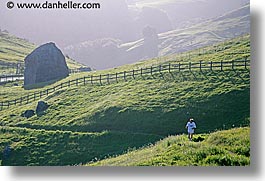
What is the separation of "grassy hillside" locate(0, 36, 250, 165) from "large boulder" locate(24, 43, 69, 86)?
22379mm

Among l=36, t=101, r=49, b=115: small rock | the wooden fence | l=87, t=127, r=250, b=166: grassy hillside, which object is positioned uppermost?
the wooden fence

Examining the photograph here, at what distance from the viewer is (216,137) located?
59.7 ft

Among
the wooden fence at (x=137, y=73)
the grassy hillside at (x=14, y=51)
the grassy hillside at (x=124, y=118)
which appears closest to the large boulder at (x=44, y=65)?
the wooden fence at (x=137, y=73)

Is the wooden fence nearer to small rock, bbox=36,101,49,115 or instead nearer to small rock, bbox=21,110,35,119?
small rock, bbox=21,110,35,119

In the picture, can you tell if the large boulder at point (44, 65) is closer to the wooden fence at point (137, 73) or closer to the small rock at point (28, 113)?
the wooden fence at point (137, 73)

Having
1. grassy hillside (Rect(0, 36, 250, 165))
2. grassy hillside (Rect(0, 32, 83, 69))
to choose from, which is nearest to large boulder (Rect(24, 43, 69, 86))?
grassy hillside (Rect(0, 36, 250, 165))

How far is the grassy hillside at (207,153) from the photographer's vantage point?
1686 centimetres

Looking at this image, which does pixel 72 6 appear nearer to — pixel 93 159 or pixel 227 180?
pixel 93 159

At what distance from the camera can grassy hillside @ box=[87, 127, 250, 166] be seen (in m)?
16.9

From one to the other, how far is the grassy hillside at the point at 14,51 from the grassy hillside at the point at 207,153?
69.9 metres

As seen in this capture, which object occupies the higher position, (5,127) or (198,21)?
(198,21)

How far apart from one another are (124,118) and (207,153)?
11.1 metres

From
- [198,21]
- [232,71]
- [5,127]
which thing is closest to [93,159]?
[5,127]

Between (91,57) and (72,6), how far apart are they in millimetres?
122853
